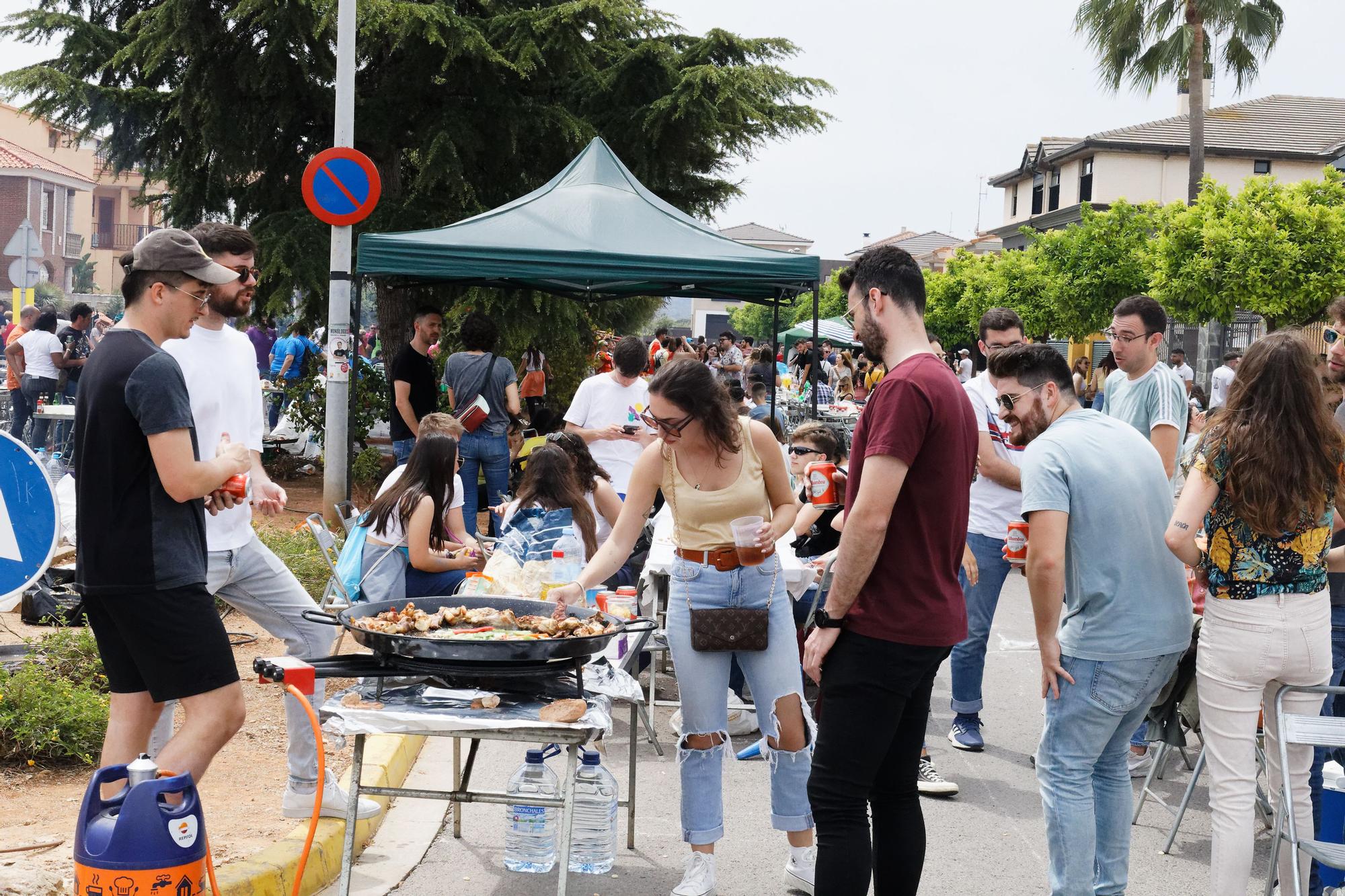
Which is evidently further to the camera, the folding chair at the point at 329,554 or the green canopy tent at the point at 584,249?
the green canopy tent at the point at 584,249

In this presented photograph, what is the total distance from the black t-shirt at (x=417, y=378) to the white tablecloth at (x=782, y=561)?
3696mm

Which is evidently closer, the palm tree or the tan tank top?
the tan tank top

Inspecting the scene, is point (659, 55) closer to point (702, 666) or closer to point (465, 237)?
point (465, 237)

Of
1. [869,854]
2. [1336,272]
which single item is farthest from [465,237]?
[1336,272]

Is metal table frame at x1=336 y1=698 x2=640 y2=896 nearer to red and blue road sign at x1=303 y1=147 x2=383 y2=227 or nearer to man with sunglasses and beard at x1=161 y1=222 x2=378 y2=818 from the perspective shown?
man with sunglasses and beard at x1=161 y1=222 x2=378 y2=818

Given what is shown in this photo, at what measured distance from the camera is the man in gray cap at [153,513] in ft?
10.7

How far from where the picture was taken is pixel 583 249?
9.46 metres

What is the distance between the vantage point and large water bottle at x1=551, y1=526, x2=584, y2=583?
18.6 ft

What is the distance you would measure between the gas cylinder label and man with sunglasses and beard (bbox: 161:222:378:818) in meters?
1.10

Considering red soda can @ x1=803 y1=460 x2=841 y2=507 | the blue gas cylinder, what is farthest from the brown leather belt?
red soda can @ x1=803 y1=460 x2=841 y2=507

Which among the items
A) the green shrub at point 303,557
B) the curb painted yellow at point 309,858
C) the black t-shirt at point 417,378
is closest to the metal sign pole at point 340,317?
the black t-shirt at point 417,378

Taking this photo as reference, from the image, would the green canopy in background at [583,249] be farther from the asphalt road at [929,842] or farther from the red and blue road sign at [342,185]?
the asphalt road at [929,842]

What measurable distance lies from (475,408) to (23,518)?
3.98 m

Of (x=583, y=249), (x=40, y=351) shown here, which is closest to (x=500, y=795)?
(x=583, y=249)
